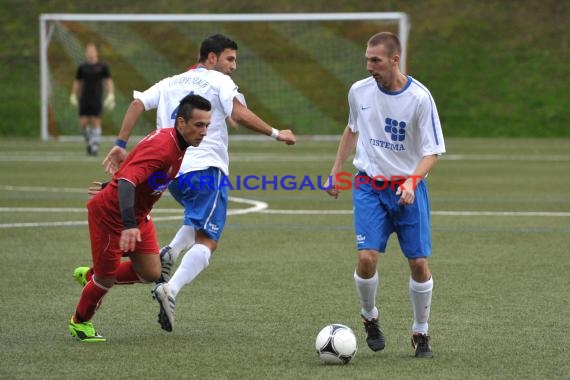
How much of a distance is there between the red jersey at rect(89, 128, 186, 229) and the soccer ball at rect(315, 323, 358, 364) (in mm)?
1445

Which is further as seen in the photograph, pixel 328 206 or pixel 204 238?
pixel 328 206

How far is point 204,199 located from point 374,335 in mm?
1980

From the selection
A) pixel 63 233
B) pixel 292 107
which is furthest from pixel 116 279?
pixel 292 107

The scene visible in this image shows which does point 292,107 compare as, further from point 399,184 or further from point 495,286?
point 399,184

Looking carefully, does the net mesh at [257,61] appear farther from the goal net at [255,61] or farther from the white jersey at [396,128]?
the white jersey at [396,128]

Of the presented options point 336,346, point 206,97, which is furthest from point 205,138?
point 336,346

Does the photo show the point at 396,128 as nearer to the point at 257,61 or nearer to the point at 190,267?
the point at 190,267

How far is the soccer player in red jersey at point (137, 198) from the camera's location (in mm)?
7285

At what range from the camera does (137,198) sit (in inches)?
297

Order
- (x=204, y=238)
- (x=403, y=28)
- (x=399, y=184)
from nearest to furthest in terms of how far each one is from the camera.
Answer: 1. (x=399, y=184)
2. (x=204, y=238)
3. (x=403, y=28)

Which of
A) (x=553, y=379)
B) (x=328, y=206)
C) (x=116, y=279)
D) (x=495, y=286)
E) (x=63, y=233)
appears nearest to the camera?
(x=553, y=379)

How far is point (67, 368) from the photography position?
670 cm

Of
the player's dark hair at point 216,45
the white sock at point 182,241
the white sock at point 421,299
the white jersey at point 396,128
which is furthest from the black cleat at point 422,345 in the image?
the player's dark hair at point 216,45

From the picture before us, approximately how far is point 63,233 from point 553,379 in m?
7.80
